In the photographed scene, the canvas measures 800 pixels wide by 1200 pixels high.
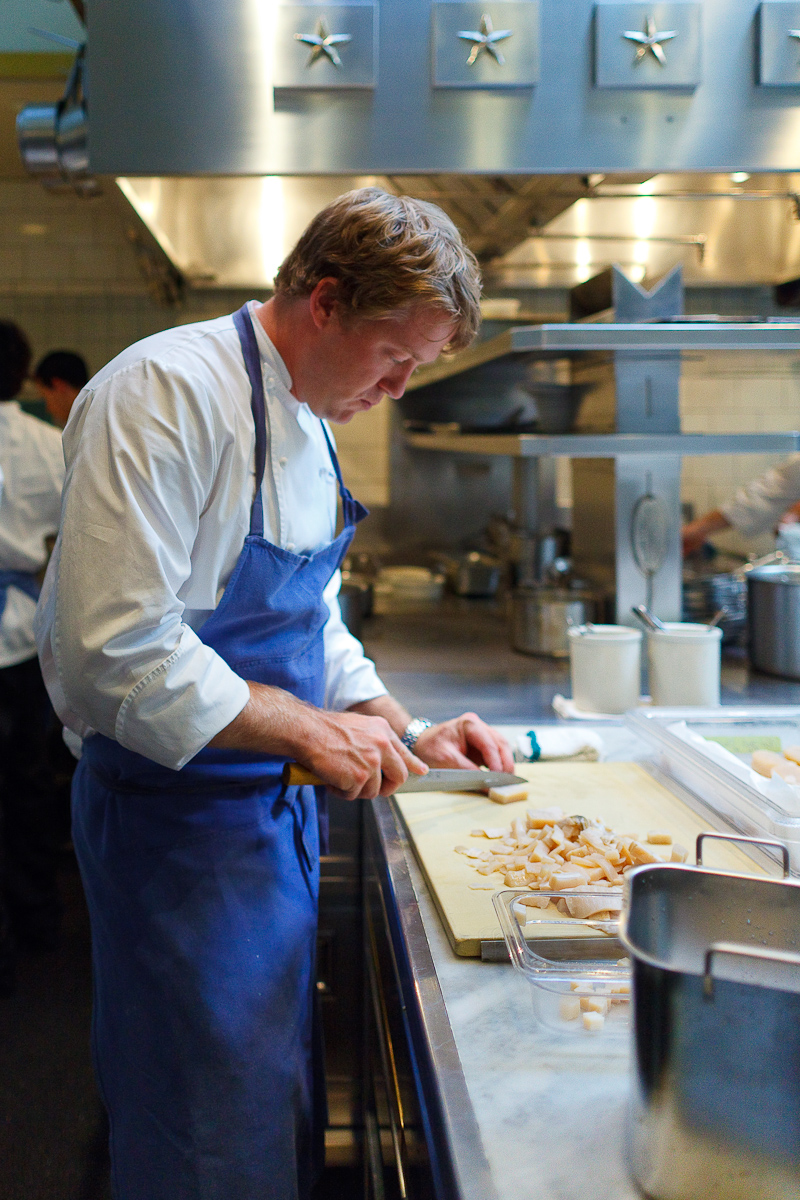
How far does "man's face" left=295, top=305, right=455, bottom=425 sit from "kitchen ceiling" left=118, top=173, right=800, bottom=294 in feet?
3.52

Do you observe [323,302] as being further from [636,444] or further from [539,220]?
[539,220]

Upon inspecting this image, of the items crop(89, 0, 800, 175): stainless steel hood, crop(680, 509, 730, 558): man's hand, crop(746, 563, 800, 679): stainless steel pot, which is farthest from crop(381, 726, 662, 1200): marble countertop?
crop(680, 509, 730, 558): man's hand

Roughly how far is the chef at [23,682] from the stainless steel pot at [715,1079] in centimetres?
260

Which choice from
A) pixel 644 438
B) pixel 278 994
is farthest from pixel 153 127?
pixel 278 994

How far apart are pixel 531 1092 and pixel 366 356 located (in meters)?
0.89

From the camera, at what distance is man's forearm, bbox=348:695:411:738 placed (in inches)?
62.1

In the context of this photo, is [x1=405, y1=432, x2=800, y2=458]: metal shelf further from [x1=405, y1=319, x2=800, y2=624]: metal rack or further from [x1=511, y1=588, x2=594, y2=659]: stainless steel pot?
[x1=511, y1=588, x2=594, y2=659]: stainless steel pot

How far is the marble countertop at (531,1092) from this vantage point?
0.68 m

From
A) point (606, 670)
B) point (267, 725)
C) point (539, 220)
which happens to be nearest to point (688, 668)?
point (606, 670)

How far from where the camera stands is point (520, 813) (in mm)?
1390

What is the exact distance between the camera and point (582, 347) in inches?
72.0

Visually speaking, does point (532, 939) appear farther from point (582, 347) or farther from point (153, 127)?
point (153, 127)

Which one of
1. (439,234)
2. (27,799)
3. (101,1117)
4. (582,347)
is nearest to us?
(439,234)

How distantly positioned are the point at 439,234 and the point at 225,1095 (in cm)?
108
